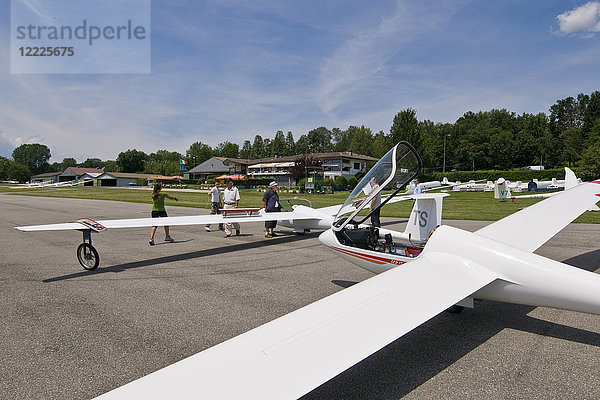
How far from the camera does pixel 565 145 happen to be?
79.4m

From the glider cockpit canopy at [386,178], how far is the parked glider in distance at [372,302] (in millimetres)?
19

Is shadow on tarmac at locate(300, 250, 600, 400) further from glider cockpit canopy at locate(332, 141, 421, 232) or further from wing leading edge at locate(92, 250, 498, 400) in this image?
glider cockpit canopy at locate(332, 141, 421, 232)

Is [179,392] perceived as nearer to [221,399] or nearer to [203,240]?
[221,399]

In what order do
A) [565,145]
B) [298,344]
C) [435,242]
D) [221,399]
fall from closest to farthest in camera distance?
1. [221,399]
2. [298,344]
3. [435,242]
4. [565,145]

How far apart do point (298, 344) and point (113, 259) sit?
8074 mm

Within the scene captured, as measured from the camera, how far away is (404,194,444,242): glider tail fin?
20.9 feet

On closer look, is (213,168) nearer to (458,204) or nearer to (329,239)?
(458,204)

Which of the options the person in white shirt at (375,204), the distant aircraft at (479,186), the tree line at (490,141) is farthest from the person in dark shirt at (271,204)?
the tree line at (490,141)

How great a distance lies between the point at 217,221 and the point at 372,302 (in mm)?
7370

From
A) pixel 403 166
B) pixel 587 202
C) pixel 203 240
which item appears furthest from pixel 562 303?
pixel 203 240

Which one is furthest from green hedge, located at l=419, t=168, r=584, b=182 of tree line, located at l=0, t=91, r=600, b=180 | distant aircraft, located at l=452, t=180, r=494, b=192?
distant aircraft, located at l=452, t=180, r=494, b=192

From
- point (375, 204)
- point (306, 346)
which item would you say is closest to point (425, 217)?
point (375, 204)

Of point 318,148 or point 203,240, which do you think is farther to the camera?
point 318,148

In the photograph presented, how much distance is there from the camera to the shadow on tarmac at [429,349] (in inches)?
Result: 124
